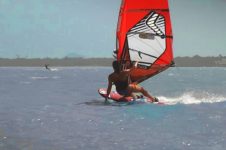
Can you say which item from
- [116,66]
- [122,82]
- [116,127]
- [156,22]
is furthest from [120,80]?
[116,127]

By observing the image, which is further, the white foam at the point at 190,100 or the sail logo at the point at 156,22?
the white foam at the point at 190,100

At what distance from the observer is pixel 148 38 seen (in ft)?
75.5

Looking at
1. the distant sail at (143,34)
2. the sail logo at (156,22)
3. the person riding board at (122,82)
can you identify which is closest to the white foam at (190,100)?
the distant sail at (143,34)

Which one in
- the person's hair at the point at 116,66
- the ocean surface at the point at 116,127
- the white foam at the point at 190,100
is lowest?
the white foam at the point at 190,100

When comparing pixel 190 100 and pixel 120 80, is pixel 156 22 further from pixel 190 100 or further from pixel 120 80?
pixel 190 100

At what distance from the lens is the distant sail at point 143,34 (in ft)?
74.2

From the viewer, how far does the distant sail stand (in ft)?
74.2

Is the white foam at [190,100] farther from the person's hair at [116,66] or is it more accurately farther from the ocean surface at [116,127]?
the person's hair at [116,66]

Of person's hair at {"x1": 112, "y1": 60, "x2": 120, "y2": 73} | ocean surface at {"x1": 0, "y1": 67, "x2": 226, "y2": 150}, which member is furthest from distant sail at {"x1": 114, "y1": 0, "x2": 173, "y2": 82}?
ocean surface at {"x1": 0, "y1": 67, "x2": 226, "y2": 150}

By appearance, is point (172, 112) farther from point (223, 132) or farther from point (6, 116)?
point (6, 116)

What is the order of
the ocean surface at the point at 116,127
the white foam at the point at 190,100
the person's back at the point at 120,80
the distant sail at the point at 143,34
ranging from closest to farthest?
the ocean surface at the point at 116,127
the person's back at the point at 120,80
the distant sail at the point at 143,34
the white foam at the point at 190,100

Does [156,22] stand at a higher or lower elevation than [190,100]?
higher

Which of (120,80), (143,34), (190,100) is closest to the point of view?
(120,80)

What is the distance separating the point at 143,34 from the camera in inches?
905
